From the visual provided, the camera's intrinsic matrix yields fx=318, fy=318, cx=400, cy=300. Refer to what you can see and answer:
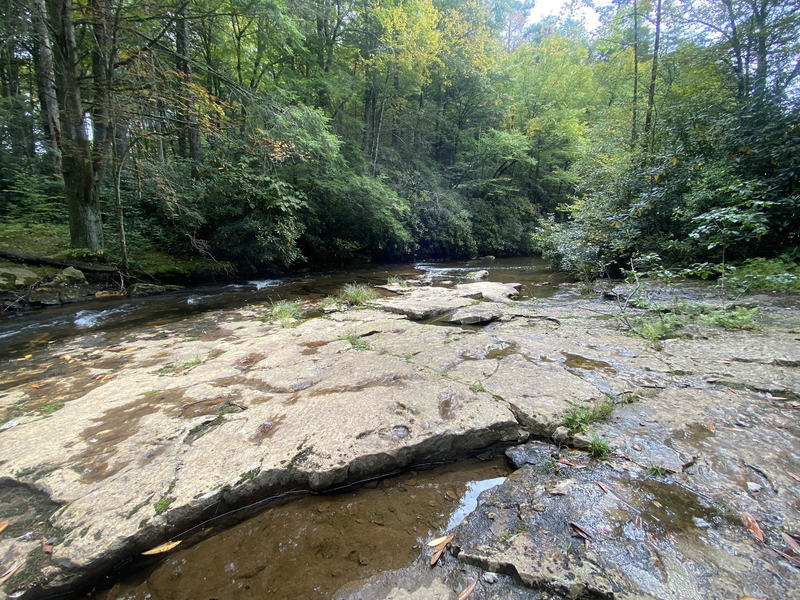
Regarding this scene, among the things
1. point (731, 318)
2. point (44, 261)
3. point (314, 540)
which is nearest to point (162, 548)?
point (314, 540)

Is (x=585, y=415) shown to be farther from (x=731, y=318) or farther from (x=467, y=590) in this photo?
(x=731, y=318)

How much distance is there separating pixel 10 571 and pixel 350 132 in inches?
686

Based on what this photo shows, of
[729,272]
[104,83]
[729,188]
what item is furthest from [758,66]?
[104,83]

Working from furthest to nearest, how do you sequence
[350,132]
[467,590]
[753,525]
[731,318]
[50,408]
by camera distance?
[350,132] → [731,318] → [50,408] → [753,525] → [467,590]

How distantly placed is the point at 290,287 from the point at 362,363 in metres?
6.71

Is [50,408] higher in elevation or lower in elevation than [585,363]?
lower

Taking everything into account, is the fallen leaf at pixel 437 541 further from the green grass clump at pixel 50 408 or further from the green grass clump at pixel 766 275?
the green grass clump at pixel 766 275

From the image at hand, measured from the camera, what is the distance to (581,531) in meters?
1.47

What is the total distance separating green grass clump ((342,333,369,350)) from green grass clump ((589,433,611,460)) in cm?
245

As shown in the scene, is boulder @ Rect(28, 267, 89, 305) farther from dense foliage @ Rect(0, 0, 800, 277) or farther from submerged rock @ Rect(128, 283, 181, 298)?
dense foliage @ Rect(0, 0, 800, 277)

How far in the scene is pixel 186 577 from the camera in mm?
1445

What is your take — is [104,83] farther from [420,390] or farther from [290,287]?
[420,390]

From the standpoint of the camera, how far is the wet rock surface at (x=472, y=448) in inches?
52.9

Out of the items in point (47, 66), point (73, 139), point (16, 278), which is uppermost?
point (47, 66)
